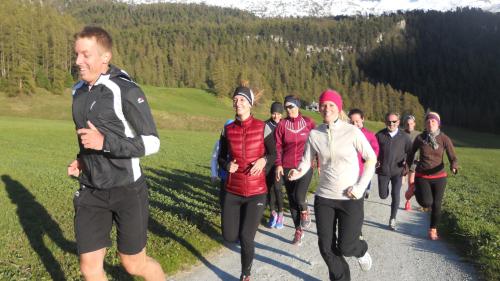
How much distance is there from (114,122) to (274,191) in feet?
18.9

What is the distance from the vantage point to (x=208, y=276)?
6191 millimetres

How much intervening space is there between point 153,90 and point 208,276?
95.9 metres

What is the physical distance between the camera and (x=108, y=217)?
4.18 metres

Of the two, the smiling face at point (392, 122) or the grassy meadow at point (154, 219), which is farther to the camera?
the smiling face at point (392, 122)

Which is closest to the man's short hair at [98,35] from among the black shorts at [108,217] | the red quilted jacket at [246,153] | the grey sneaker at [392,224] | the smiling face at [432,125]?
the black shorts at [108,217]

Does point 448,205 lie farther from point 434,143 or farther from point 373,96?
point 373,96

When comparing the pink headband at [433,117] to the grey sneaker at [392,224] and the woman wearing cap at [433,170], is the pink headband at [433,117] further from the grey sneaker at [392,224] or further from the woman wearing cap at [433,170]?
the grey sneaker at [392,224]

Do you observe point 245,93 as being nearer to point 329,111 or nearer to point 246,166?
point 246,166

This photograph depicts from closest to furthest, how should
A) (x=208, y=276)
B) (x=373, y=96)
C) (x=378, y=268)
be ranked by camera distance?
(x=208, y=276) → (x=378, y=268) → (x=373, y=96)

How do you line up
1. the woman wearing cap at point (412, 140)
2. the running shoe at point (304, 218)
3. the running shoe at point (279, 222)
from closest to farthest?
the running shoe at point (304, 218) < the running shoe at point (279, 222) < the woman wearing cap at point (412, 140)

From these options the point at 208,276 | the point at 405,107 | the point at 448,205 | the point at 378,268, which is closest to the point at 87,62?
the point at 208,276

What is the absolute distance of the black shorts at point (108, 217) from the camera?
160 inches

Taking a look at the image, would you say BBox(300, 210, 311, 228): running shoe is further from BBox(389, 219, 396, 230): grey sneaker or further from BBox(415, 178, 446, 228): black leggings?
BBox(415, 178, 446, 228): black leggings

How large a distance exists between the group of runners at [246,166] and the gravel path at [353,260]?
38 centimetres
